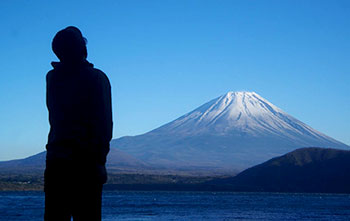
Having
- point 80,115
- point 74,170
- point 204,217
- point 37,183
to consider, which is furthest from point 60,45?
point 37,183

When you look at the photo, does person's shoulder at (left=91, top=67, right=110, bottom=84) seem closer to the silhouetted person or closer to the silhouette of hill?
the silhouetted person

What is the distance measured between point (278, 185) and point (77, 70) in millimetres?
104961

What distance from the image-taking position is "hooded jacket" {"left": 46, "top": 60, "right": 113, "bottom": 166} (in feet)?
12.2

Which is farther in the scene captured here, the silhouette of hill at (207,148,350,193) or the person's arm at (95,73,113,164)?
the silhouette of hill at (207,148,350,193)

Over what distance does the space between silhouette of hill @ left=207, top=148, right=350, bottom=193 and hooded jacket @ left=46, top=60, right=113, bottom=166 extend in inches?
4015

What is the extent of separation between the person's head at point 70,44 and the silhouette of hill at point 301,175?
10194 cm

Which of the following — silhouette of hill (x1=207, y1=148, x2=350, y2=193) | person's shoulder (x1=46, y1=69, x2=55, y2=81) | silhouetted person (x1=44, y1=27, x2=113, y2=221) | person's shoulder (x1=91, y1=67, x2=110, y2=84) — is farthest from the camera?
silhouette of hill (x1=207, y1=148, x2=350, y2=193)

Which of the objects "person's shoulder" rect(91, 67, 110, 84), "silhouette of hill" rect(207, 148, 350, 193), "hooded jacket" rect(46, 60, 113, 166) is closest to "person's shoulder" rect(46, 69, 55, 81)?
"hooded jacket" rect(46, 60, 113, 166)

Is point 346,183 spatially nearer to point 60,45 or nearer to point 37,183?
point 37,183

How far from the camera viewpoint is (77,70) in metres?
3.93

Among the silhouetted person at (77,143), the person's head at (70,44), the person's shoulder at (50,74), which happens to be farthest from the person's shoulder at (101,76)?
the person's shoulder at (50,74)

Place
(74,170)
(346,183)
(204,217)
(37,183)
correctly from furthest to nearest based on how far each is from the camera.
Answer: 1. (37,183)
2. (346,183)
3. (204,217)
4. (74,170)

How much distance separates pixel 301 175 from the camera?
106 meters

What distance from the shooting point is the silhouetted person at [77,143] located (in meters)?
3.70
